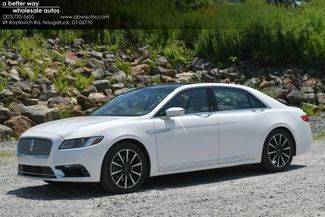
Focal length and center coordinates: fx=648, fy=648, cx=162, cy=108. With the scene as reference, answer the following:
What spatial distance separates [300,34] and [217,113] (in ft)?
56.7

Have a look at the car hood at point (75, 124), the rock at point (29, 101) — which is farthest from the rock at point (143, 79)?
the car hood at point (75, 124)

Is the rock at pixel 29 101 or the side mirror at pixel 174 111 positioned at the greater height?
the side mirror at pixel 174 111

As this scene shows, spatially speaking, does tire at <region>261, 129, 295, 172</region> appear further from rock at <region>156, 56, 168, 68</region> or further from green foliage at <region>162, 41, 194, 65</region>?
green foliage at <region>162, 41, 194, 65</region>

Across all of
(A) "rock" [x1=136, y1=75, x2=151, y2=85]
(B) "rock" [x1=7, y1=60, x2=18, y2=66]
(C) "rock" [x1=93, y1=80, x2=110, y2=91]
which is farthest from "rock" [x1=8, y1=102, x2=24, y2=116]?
(A) "rock" [x1=136, y1=75, x2=151, y2=85]

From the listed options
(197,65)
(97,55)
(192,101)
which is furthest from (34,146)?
(197,65)

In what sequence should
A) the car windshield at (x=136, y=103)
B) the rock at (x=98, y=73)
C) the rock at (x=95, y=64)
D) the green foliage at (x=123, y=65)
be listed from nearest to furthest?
the car windshield at (x=136, y=103) < the rock at (x=98, y=73) < the rock at (x=95, y=64) < the green foliage at (x=123, y=65)

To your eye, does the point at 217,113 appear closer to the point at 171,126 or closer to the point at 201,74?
the point at 171,126

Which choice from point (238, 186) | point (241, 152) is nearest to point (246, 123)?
point (241, 152)

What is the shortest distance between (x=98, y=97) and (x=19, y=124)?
12.7 ft

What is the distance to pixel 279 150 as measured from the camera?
1094cm

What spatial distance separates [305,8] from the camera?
2972 centimetres

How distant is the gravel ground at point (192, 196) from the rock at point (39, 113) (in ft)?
23.9

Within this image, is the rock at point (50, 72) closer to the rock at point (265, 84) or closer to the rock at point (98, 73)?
the rock at point (98, 73)

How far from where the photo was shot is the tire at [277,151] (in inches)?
422
